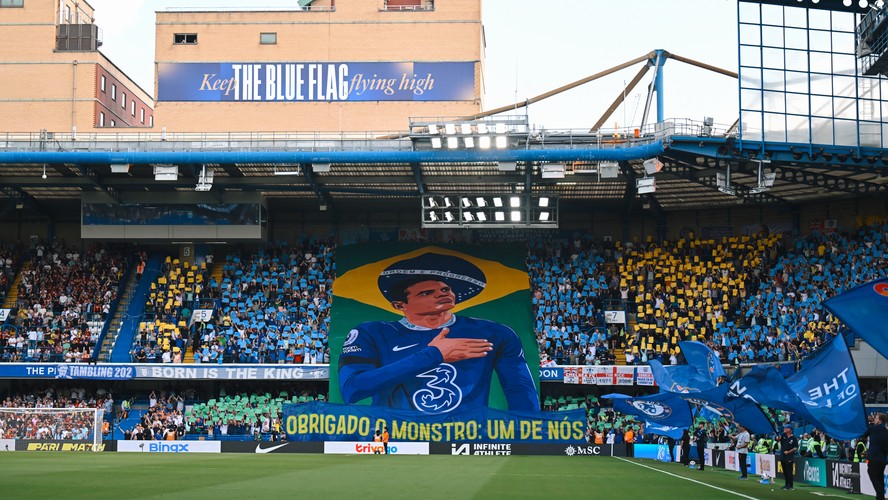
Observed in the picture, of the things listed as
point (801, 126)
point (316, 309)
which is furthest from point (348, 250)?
point (801, 126)

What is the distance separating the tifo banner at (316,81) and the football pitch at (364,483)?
30908 millimetres

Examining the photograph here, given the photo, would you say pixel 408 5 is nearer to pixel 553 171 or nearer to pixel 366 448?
pixel 553 171

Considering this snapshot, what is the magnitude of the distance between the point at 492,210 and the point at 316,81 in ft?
44.6

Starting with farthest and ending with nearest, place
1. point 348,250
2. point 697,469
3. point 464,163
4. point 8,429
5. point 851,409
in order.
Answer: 1. point 348,250
2. point 464,163
3. point 8,429
4. point 697,469
5. point 851,409

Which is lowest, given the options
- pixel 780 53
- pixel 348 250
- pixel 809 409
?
pixel 809 409

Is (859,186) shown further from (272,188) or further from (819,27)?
(272,188)

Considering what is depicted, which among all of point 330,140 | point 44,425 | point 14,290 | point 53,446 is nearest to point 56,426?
point 44,425

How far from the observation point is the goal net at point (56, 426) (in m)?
46.4

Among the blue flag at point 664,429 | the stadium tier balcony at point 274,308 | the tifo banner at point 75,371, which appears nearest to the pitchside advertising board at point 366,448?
the stadium tier balcony at point 274,308

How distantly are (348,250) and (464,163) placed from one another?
38.0ft

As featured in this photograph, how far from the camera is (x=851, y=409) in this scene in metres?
19.5

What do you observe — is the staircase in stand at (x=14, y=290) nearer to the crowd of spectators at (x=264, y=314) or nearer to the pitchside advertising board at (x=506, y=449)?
the crowd of spectators at (x=264, y=314)

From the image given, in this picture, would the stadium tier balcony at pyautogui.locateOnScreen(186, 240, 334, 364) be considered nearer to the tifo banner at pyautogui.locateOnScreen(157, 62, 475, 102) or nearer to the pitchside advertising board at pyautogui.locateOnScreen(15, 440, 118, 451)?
the pitchside advertising board at pyautogui.locateOnScreen(15, 440, 118, 451)

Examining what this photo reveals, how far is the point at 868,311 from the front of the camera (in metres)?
18.7
